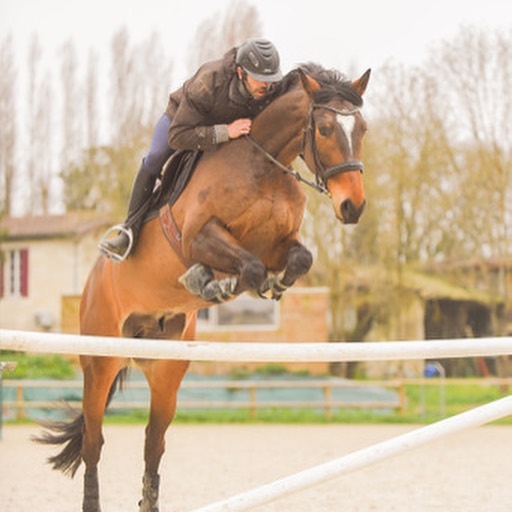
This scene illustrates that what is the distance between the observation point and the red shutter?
25769 mm

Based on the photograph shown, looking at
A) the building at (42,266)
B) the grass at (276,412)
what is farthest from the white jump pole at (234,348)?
the building at (42,266)

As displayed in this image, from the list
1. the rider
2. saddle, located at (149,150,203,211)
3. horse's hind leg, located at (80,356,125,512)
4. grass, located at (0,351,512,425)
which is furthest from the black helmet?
grass, located at (0,351,512,425)

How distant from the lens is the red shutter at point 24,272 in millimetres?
25769

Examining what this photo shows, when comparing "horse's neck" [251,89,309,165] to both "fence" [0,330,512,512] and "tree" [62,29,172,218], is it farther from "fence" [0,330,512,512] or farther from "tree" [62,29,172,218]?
"tree" [62,29,172,218]

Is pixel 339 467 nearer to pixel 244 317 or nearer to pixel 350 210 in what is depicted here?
pixel 350 210

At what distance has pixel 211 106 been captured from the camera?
5.16 m

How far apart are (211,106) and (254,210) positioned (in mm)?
689

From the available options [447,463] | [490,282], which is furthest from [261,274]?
[490,282]

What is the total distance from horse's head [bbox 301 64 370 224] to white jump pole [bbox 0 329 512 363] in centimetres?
83

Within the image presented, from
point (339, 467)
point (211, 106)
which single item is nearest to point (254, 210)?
point (211, 106)

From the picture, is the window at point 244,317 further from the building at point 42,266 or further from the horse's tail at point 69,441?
the horse's tail at point 69,441

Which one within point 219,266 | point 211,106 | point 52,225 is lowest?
point 219,266

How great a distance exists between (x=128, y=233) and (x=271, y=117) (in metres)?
1.12

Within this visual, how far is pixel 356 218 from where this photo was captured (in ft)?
14.7
